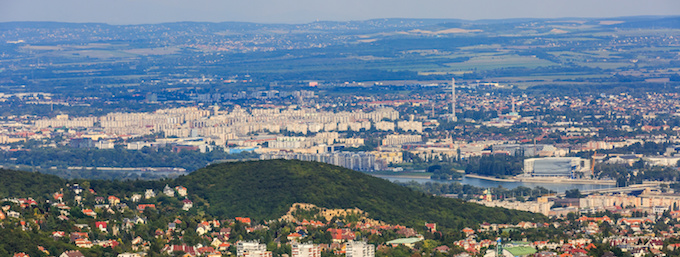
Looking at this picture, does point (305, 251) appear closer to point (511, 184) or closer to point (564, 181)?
point (511, 184)

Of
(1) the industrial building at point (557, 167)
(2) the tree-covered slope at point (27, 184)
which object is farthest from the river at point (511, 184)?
(2) the tree-covered slope at point (27, 184)

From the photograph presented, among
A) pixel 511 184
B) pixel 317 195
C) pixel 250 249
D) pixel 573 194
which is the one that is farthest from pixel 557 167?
pixel 250 249

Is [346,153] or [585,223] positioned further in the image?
[346,153]

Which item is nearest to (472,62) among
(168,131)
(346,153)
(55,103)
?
(55,103)

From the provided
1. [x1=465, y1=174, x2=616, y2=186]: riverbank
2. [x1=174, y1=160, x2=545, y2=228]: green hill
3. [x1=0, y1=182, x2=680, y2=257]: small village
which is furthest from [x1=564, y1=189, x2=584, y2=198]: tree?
[x1=0, y1=182, x2=680, y2=257]: small village

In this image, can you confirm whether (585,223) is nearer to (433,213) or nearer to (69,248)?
(433,213)

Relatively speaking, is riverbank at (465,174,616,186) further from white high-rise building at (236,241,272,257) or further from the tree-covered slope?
white high-rise building at (236,241,272,257)

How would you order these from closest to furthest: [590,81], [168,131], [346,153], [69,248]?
[69,248] < [346,153] < [168,131] < [590,81]
